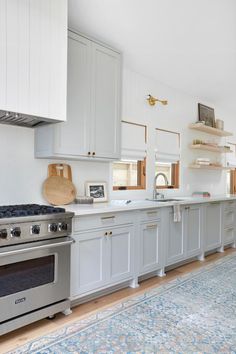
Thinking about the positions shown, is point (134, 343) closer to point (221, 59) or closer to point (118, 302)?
point (118, 302)

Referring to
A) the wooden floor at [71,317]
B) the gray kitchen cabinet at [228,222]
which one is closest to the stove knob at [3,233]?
the wooden floor at [71,317]

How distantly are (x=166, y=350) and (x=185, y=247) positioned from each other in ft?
6.51

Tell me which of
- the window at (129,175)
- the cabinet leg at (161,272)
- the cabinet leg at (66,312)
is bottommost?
the cabinet leg at (66,312)

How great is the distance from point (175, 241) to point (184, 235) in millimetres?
211

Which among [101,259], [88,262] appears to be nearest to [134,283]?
[101,259]

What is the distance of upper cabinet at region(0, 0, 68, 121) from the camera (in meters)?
2.04

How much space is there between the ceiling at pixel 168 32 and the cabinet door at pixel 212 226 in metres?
1.98

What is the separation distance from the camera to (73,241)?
8.13 feet

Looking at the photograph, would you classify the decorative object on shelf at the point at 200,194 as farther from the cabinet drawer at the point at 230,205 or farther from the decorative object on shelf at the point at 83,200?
the decorative object on shelf at the point at 83,200

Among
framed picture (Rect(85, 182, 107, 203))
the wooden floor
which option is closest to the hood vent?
framed picture (Rect(85, 182, 107, 203))

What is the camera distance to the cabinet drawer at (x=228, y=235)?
4900 mm

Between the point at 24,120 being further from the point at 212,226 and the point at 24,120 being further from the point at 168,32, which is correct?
the point at 212,226

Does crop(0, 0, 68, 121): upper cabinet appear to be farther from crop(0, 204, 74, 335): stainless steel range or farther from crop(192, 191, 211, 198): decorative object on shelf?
crop(192, 191, 211, 198): decorative object on shelf

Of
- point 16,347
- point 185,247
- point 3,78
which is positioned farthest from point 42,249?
point 185,247
